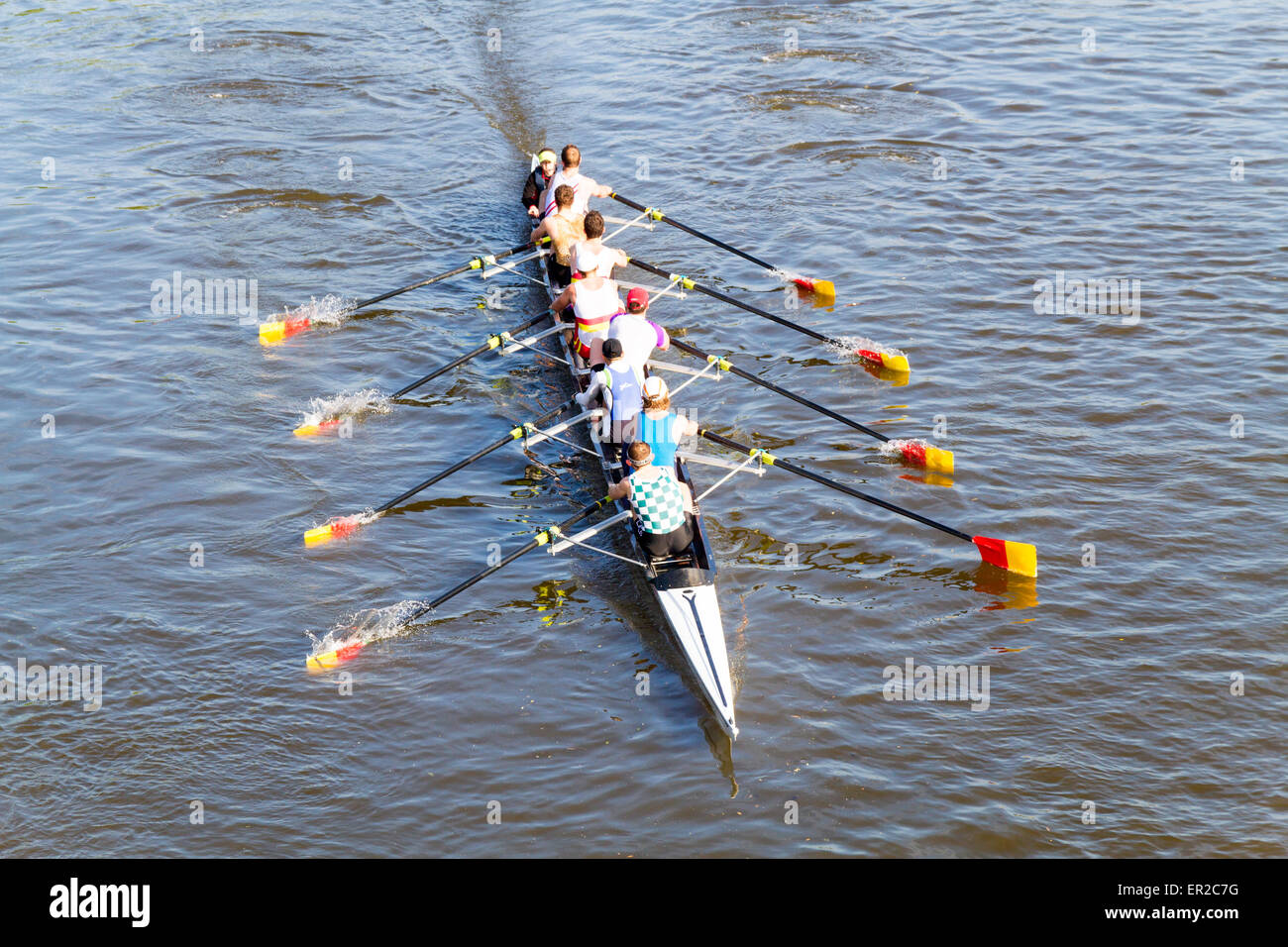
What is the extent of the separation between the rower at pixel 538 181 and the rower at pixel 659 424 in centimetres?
864

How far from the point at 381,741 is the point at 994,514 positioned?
284 inches

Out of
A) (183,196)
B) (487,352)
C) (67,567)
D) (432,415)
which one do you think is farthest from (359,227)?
(67,567)

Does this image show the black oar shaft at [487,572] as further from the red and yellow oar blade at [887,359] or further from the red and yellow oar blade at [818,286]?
the red and yellow oar blade at [818,286]

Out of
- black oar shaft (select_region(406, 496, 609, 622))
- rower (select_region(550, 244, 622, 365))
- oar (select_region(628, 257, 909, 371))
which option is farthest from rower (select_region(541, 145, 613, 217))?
black oar shaft (select_region(406, 496, 609, 622))

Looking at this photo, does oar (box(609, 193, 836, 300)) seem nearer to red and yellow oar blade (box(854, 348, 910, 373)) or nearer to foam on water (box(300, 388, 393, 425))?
red and yellow oar blade (box(854, 348, 910, 373))

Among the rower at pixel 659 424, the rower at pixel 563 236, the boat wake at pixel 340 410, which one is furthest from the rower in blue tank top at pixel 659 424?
the rower at pixel 563 236

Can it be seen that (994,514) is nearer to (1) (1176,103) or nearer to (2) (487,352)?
(2) (487,352)

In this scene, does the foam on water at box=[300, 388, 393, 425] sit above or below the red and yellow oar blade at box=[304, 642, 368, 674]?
above

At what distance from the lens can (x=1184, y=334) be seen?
52.4ft

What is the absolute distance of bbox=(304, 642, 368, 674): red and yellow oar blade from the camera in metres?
11.3

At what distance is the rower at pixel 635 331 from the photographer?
43.1 ft

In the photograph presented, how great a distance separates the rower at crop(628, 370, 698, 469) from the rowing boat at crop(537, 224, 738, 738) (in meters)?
0.61

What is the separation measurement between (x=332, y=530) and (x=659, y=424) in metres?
4.25

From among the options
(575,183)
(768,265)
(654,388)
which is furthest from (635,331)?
(768,265)
